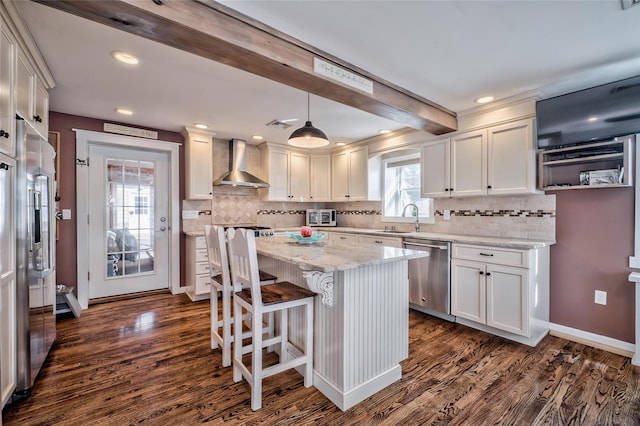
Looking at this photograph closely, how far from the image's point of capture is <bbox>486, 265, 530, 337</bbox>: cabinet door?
2.59 meters

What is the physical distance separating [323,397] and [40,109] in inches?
118

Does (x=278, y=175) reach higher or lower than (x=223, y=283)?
higher

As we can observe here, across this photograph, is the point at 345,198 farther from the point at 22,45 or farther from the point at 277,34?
the point at 22,45

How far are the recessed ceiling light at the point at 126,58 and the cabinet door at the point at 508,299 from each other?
134 inches

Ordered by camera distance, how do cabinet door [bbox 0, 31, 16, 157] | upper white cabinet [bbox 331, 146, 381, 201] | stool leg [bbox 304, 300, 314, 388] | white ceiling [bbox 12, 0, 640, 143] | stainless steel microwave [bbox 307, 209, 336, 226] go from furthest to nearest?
stainless steel microwave [bbox 307, 209, 336, 226], upper white cabinet [bbox 331, 146, 381, 201], stool leg [bbox 304, 300, 314, 388], white ceiling [bbox 12, 0, 640, 143], cabinet door [bbox 0, 31, 16, 157]

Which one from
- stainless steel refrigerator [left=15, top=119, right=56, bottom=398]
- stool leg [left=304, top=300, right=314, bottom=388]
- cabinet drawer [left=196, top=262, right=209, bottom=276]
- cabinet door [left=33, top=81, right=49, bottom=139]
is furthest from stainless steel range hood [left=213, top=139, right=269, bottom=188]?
→ stool leg [left=304, top=300, right=314, bottom=388]

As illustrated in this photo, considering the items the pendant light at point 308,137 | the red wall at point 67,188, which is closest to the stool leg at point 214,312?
the pendant light at point 308,137

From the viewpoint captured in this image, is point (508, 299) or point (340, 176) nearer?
point (508, 299)

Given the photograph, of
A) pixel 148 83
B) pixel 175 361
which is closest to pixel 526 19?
pixel 148 83

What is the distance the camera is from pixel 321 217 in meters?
5.25

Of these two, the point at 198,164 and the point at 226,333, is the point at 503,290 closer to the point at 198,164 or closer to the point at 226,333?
the point at 226,333

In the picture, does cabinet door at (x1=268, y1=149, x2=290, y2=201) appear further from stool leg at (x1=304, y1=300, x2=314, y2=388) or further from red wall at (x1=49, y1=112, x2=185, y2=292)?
stool leg at (x1=304, y1=300, x2=314, y2=388)

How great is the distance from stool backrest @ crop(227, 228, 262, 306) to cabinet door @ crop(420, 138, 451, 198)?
98.6 inches

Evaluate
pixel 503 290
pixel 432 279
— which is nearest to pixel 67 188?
pixel 432 279
